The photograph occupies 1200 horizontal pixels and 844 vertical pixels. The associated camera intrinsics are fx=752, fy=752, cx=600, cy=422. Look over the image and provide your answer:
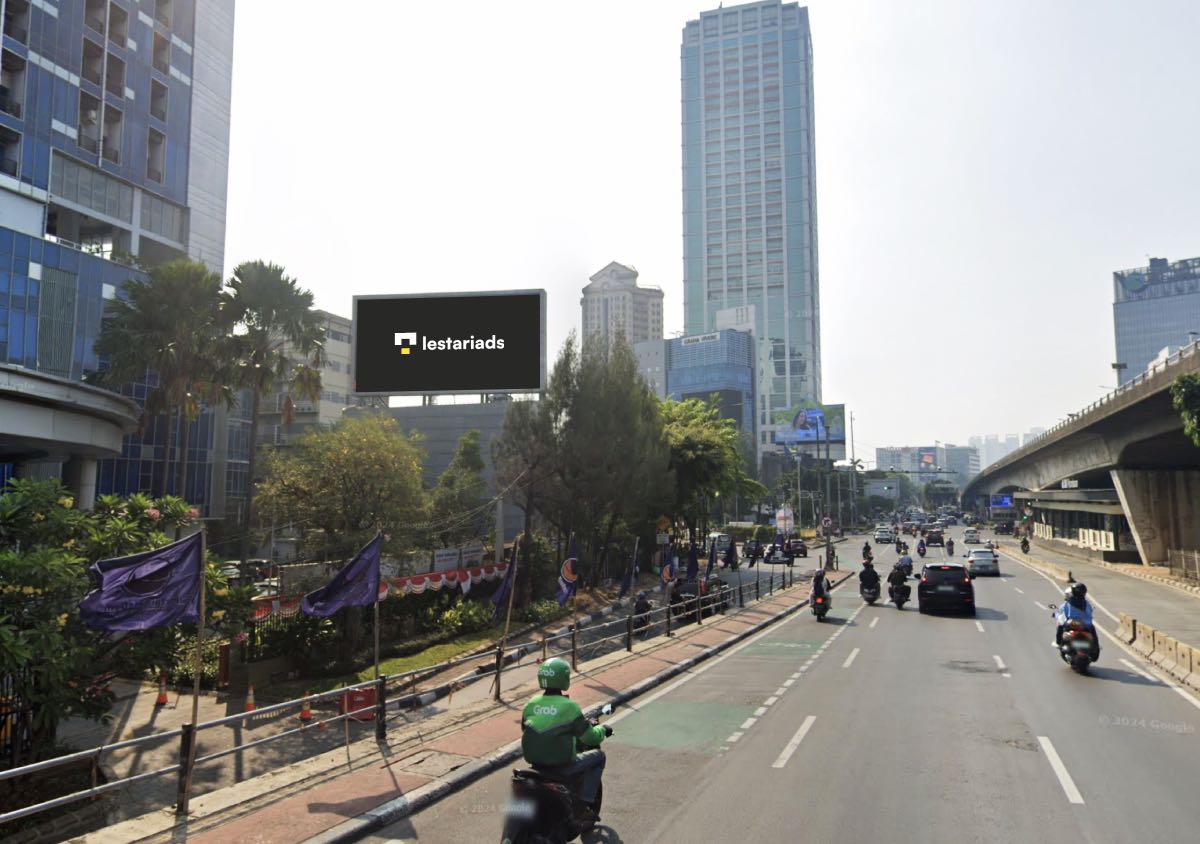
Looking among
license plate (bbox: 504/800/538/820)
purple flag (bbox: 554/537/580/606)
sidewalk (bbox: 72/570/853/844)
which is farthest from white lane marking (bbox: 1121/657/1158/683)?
license plate (bbox: 504/800/538/820)

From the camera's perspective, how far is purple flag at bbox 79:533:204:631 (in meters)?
8.35

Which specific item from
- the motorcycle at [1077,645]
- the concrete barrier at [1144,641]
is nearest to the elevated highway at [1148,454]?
the concrete barrier at [1144,641]

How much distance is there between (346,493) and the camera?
21.6 meters

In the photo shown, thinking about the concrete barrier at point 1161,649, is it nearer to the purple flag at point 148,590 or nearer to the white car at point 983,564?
the purple flag at point 148,590

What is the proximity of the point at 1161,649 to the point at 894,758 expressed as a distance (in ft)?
37.8

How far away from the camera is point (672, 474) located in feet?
128

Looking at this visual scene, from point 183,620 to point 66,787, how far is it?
3364 mm

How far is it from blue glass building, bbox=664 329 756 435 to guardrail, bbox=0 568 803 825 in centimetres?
13174

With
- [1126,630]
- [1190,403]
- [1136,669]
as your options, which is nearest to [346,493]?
[1136,669]

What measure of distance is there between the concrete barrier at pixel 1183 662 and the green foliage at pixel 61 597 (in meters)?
17.8

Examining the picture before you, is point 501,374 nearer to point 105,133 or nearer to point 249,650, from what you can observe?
point 249,650

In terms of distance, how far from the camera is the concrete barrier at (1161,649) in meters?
16.2

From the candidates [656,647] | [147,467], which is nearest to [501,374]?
[656,647]

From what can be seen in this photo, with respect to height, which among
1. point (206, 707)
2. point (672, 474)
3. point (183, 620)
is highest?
point (672, 474)
